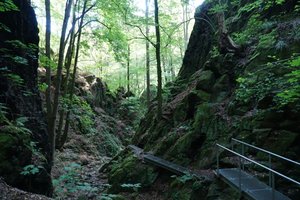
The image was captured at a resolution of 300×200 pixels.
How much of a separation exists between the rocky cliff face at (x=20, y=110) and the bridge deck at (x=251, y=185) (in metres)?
4.79

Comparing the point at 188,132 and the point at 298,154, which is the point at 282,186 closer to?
the point at 298,154

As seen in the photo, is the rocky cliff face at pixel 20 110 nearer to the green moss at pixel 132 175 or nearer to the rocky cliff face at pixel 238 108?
the green moss at pixel 132 175

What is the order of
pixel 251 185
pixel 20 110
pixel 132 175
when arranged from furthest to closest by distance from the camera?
1. pixel 132 175
2. pixel 20 110
3. pixel 251 185

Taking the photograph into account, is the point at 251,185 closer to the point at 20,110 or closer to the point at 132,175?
the point at 132,175

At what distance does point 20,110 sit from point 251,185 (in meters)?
7.09

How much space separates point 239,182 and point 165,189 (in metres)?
3.82

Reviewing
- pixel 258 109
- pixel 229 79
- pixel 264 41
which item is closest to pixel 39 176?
pixel 258 109

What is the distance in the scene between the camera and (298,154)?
754cm

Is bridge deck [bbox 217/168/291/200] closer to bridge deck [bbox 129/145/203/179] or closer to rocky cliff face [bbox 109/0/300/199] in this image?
rocky cliff face [bbox 109/0/300/199]

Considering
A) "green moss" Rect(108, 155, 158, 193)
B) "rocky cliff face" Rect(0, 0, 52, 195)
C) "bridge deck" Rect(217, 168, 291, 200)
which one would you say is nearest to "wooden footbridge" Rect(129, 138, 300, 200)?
"bridge deck" Rect(217, 168, 291, 200)

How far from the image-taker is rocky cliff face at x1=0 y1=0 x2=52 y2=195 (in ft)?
21.2

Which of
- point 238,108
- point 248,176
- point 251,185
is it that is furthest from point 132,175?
point 251,185

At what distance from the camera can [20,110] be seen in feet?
28.4

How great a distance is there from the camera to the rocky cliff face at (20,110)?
21.2 feet
